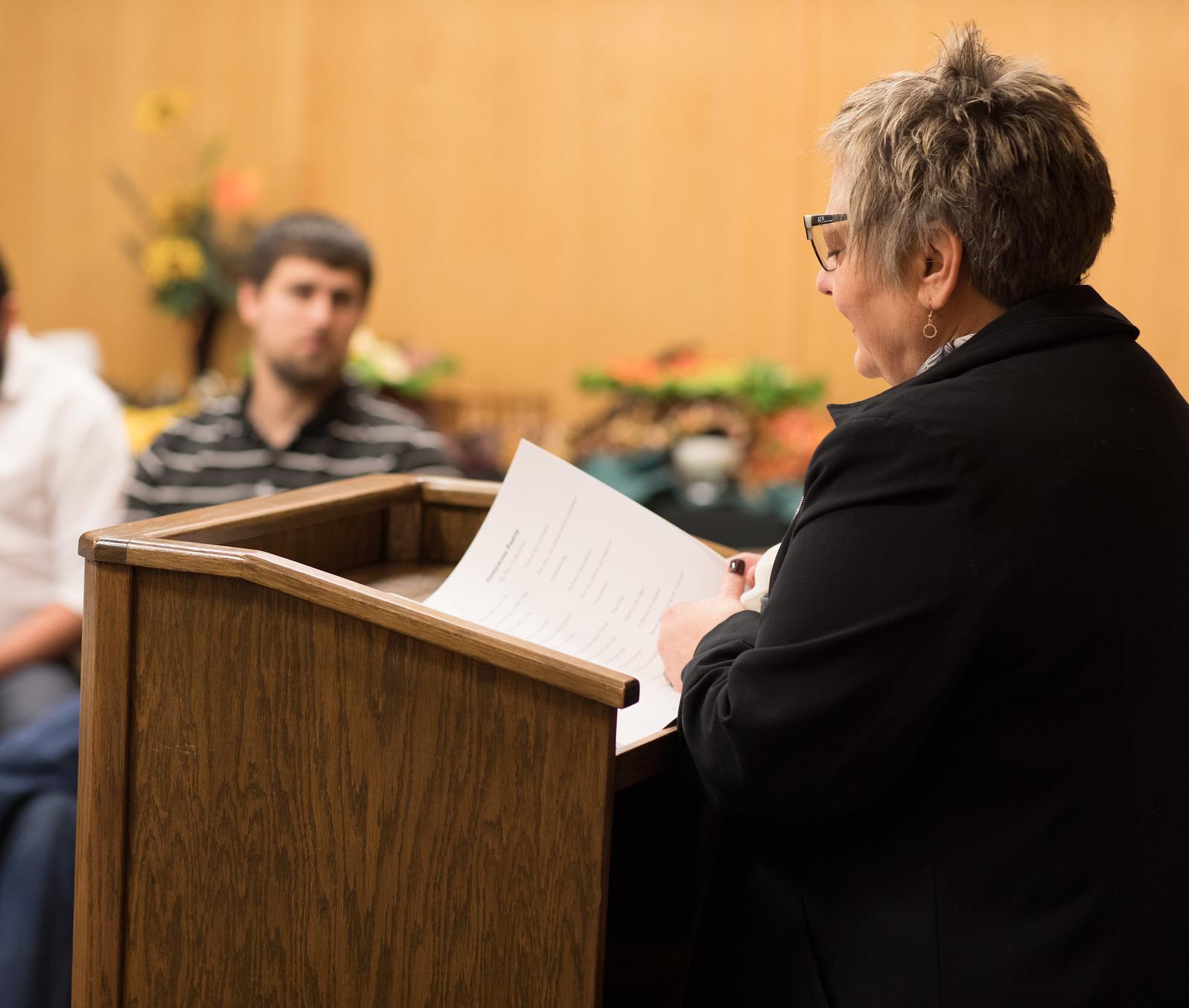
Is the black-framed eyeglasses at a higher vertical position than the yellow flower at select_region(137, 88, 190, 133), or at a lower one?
lower

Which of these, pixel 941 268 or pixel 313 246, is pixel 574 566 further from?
pixel 313 246

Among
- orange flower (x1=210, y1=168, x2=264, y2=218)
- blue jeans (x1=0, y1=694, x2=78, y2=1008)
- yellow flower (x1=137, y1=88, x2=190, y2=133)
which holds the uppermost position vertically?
yellow flower (x1=137, y1=88, x2=190, y2=133)

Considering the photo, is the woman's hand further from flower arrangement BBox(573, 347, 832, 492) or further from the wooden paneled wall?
the wooden paneled wall

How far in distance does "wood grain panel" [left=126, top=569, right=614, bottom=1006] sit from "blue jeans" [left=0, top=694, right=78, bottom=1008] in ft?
2.84

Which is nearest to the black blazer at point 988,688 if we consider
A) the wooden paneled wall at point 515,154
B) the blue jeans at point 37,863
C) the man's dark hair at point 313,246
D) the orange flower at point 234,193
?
the blue jeans at point 37,863

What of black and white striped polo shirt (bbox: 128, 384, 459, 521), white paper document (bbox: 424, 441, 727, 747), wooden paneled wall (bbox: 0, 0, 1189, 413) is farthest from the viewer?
wooden paneled wall (bbox: 0, 0, 1189, 413)

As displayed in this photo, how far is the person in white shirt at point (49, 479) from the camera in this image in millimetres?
2430

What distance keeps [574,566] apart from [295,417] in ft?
5.22

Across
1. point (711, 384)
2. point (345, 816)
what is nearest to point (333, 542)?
point (345, 816)

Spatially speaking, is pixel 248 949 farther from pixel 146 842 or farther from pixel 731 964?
pixel 731 964

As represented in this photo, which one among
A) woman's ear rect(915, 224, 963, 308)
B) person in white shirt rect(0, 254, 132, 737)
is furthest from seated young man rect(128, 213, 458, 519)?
woman's ear rect(915, 224, 963, 308)

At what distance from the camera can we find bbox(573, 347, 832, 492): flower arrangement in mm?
3924

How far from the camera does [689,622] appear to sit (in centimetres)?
115

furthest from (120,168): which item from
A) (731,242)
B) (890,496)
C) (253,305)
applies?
(890,496)
